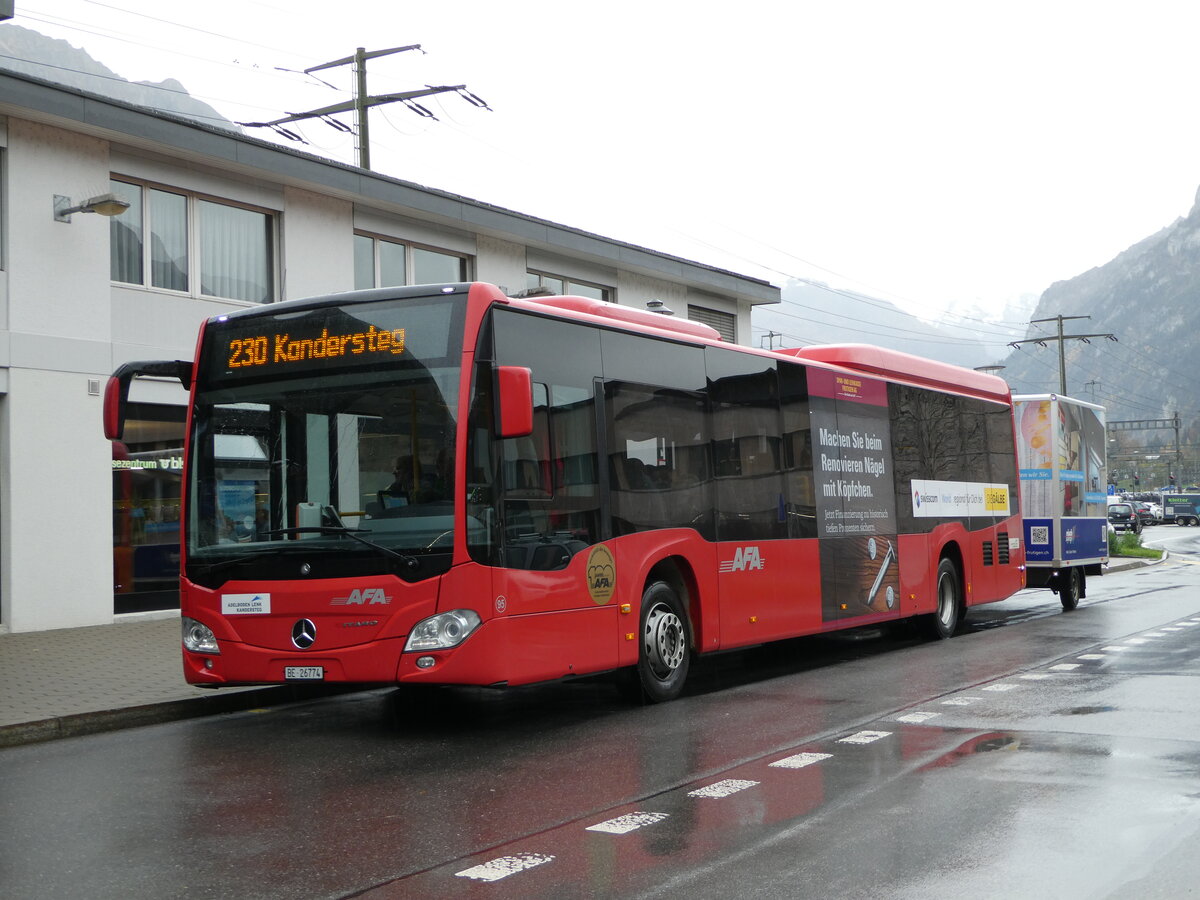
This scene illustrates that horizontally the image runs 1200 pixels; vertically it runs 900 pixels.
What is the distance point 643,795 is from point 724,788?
445mm

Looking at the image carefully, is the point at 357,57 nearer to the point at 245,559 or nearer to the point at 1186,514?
the point at 245,559

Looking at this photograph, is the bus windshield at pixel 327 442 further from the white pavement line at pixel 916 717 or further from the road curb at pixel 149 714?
the white pavement line at pixel 916 717


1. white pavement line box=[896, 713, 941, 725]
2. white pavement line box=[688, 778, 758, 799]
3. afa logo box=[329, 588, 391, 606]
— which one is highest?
afa logo box=[329, 588, 391, 606]

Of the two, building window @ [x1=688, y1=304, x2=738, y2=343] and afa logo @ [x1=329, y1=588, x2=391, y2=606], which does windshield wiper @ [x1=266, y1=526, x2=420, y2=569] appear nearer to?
afa logo @ [x1=329, y1=588, x2=391, y2=606]

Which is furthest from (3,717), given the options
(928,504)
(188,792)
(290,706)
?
(928,504)

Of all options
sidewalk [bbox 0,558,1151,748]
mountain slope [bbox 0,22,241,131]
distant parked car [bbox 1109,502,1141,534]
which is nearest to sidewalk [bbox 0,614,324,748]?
sidewalk [bbox 0,558,1151,748]

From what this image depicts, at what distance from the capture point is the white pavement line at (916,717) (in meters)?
9.08

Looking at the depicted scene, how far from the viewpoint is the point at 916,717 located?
926cm

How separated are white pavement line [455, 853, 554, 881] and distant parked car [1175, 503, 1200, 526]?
9428 cm

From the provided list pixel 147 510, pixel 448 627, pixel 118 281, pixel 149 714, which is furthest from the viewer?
pixel 147 510

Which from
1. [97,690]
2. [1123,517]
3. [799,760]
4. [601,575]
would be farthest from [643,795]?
[1123,517]

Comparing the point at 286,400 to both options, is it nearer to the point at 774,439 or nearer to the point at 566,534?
the point at 566,534

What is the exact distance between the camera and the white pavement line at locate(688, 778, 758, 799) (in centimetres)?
676

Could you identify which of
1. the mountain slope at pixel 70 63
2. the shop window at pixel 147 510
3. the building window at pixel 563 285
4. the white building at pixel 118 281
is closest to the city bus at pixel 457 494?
the white building at pixel 118 281
